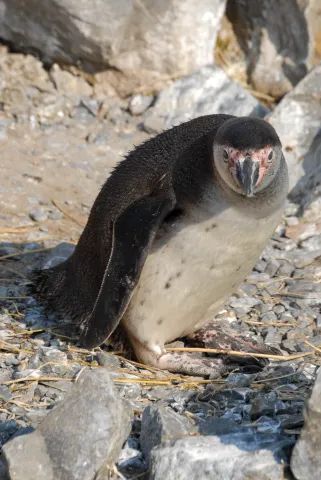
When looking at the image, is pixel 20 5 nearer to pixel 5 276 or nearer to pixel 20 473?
pixel 5 276

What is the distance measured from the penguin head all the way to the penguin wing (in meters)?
0.31

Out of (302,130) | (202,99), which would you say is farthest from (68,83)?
(302,130)

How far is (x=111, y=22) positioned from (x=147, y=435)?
4408mm

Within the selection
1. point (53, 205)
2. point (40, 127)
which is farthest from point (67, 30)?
point (53, 205)

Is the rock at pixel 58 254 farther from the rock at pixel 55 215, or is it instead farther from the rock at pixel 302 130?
the rock at pixel 302 130

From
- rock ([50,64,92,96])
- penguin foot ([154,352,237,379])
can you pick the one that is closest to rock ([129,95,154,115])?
rock ([50,64,92,96])

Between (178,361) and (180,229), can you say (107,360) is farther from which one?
(180,229)

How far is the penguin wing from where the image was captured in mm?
3652

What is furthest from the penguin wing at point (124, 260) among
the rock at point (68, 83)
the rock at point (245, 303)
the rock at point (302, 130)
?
the rock at point (68, 83)

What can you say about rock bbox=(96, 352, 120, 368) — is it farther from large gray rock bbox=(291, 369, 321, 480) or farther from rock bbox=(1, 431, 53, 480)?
large gray rock bbox=(291, 369, 321, 480)

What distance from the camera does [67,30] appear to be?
273 inches

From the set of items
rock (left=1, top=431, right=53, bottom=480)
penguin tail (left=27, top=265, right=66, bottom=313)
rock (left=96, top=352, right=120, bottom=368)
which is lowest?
penguin tail (left=27, top=265, right=66, bottom=313)

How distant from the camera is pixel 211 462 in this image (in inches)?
111

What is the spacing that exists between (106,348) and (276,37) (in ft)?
13.4
